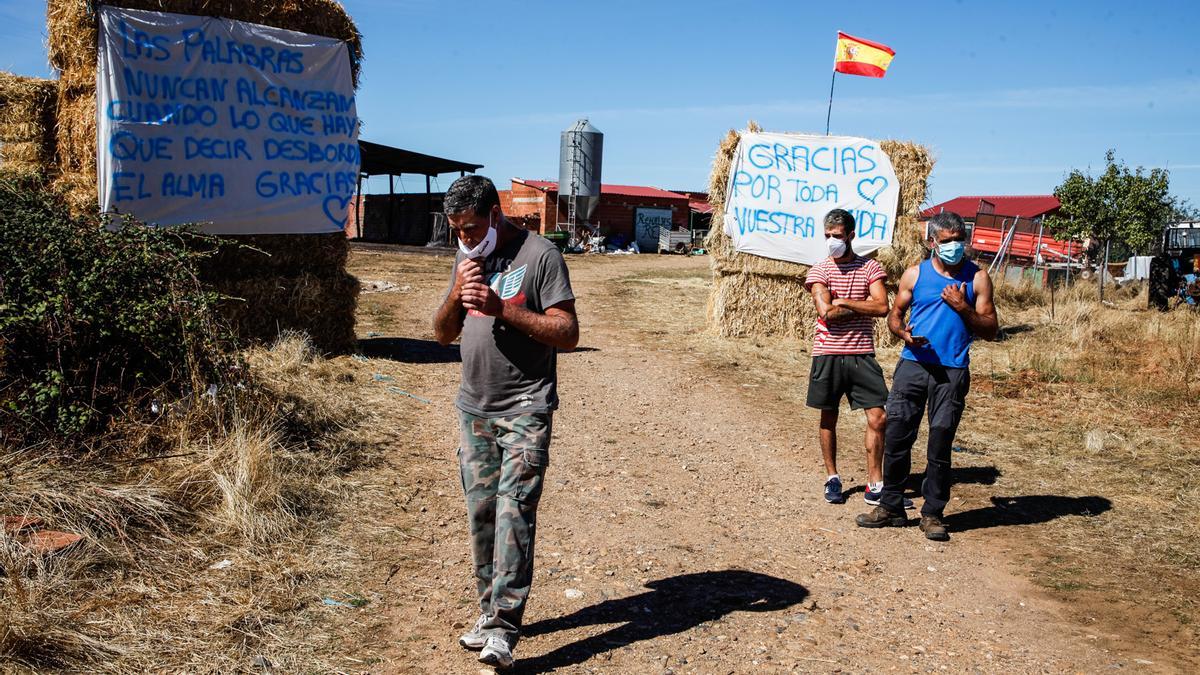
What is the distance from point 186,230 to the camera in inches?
262

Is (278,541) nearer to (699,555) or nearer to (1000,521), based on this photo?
(699,555)

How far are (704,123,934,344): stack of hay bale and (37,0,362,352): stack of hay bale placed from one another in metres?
5.21

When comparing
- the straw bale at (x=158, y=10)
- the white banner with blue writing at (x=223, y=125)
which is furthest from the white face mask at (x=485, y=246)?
the straw bale at (x=158, y=10)

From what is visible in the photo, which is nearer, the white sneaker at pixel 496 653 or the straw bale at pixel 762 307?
the white sneaker at pixel 496 653

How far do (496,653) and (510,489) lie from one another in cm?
62

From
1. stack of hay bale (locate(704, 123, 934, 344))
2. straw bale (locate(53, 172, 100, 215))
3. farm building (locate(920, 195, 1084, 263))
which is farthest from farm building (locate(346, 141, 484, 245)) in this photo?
straw bale (locate(53, 172, 100, 215))

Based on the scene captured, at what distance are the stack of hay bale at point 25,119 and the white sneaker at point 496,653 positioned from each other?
7.61 metres

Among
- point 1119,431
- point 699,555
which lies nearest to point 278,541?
point 699,555

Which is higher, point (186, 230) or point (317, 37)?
point (317, 37)

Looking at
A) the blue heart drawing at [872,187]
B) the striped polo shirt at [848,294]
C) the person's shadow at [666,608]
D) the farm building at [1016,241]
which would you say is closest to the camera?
the person's shadow at [666,608]

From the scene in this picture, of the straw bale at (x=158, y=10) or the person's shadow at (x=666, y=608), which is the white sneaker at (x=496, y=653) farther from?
the straw bale at (x=158, y=10)

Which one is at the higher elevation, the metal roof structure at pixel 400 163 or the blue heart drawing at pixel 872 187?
the metal roof structure at pixel 400 163

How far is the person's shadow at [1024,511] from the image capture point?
5.74 m

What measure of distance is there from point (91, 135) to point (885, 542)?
7241 mm
